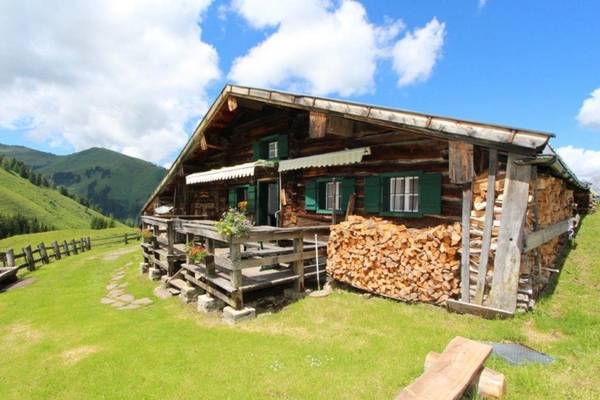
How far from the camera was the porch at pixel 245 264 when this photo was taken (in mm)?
6824

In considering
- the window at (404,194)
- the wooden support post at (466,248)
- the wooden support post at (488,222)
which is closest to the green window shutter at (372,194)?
the window at (404,194)

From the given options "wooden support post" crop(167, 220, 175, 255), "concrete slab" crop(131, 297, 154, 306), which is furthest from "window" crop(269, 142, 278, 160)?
"concrete slab" crop(131, 297, 154, 306)

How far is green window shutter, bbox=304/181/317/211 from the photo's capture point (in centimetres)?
1049

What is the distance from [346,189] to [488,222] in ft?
13.7

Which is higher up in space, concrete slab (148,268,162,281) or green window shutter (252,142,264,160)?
green window shutter (252,142,264,160)

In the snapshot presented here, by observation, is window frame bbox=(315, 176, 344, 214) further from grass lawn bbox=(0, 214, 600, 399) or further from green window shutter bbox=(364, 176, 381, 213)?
grass lawn bbox=(0, 214, 600, 399)

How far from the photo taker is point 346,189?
9523mm

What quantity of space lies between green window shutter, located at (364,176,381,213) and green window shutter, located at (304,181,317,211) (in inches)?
81.3

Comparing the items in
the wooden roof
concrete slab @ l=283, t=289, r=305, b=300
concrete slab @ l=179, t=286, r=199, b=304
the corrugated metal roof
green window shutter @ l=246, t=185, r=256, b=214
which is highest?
the wooden roof

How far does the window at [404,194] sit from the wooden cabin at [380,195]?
0.09 ft

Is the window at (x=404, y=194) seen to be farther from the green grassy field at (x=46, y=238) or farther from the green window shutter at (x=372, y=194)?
the green grassy field at (x=46, y=238)

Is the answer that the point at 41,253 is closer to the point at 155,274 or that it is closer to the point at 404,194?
the point at 155,274

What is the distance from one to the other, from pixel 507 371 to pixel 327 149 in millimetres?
7425

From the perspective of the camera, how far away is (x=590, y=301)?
258 inches
